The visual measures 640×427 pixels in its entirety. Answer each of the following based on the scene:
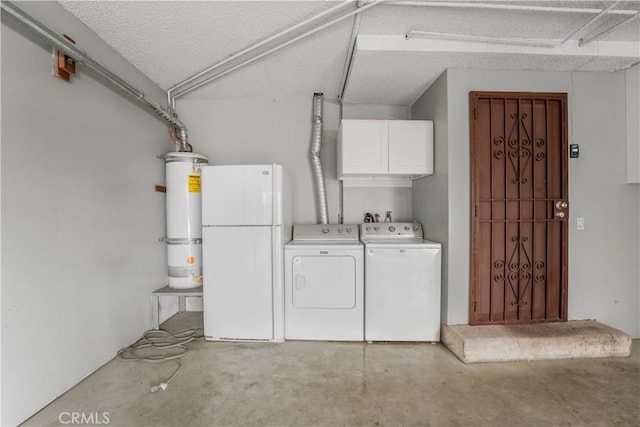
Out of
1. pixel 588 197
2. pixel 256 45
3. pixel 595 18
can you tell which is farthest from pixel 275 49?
pixel 588 197

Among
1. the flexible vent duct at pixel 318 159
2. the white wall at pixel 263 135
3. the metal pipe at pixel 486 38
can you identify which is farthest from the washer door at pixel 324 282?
the metal pipe at pixel 486 38

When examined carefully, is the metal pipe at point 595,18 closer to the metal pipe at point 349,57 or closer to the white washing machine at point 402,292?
the metal pipe at point 349,57

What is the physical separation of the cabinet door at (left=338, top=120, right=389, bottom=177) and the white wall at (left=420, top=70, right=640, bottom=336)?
2.16ft

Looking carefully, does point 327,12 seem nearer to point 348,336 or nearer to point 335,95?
point 335,95

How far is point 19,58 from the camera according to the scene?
5.56 ft

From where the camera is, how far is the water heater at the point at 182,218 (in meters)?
3.02

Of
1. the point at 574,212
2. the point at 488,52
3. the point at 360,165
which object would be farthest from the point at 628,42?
the point at 360,165

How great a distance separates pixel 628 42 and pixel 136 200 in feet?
15.5

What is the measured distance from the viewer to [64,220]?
197 centimetres

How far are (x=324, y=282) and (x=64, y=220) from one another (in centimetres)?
211

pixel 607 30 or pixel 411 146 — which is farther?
pixel 411 146

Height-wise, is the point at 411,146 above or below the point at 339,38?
below

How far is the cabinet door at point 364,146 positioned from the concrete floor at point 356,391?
6.00 feet

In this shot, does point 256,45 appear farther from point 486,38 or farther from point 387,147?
point 486,38
